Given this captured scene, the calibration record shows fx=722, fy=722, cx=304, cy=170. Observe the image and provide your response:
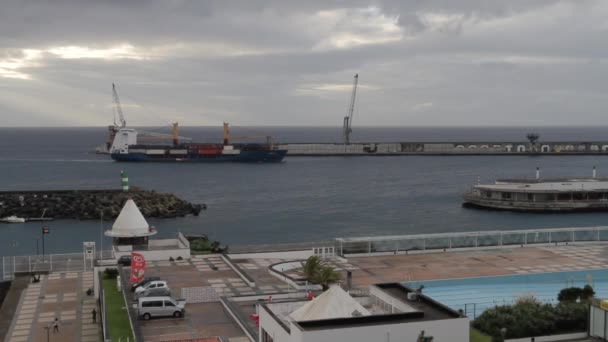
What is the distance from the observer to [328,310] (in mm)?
16578

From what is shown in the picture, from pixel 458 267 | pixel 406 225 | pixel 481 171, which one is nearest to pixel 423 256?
pixel 458 267

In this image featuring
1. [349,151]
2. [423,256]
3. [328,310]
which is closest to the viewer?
[328,310]

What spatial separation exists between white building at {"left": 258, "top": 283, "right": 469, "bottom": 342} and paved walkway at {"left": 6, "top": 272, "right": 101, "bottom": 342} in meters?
10.2

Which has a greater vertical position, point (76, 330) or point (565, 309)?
point (565, 309)

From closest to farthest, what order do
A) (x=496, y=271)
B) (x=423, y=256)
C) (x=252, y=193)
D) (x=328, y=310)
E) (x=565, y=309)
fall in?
(x=328, y=310) < (x=565, y=309) < (x=496, y=271) < (x=423, y=256) < (x=252, y=193)

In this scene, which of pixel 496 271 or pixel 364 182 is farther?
pixel 364 182

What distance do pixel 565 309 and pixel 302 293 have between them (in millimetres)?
8490

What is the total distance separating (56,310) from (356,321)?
1667 cm

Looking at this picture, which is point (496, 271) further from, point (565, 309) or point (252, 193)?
point (252, 193)

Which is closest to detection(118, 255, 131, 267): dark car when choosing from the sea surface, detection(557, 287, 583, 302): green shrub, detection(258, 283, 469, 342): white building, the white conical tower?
the white conical tower

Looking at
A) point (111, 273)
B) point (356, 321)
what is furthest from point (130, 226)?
point (356, 321)

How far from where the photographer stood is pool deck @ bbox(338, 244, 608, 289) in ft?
99.2

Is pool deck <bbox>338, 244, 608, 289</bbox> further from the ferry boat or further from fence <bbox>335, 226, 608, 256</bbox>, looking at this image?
the ferry boat

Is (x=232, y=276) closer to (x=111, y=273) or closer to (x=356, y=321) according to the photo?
(x=111, y=273)
